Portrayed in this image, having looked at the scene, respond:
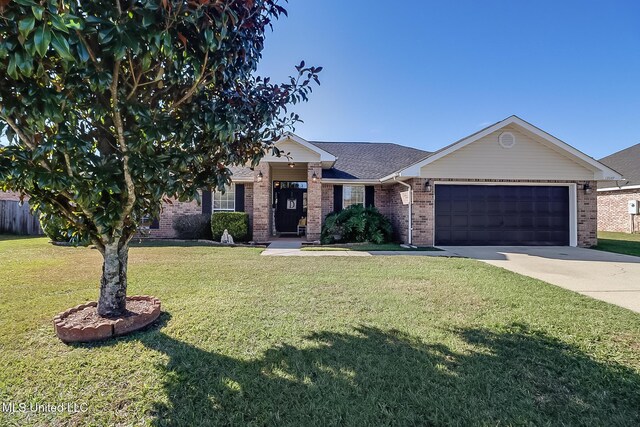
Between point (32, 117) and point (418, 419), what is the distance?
345 cm

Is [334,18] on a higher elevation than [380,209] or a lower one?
higher

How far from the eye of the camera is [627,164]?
63.3ft

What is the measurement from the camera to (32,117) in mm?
2145

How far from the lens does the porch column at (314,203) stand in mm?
12508

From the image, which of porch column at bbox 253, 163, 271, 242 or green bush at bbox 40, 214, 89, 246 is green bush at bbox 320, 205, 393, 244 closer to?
porch column at bbox 253, 163, 271, 242

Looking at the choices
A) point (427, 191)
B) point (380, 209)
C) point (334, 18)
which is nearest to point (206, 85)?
point (334, 18)

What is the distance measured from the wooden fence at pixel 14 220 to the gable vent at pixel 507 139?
2191 centimetres

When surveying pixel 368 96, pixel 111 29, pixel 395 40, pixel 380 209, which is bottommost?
pixel 380 209

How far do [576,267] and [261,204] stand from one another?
33.4ft

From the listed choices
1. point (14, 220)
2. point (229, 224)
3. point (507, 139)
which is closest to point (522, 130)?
point (507, 139)

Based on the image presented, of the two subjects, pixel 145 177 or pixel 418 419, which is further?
pixel 145 177

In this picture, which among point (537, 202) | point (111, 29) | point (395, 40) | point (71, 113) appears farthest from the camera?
point (537, 202)

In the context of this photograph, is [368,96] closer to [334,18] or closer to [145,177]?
[334,18]

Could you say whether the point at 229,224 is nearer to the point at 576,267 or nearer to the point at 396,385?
the point at 396,385
